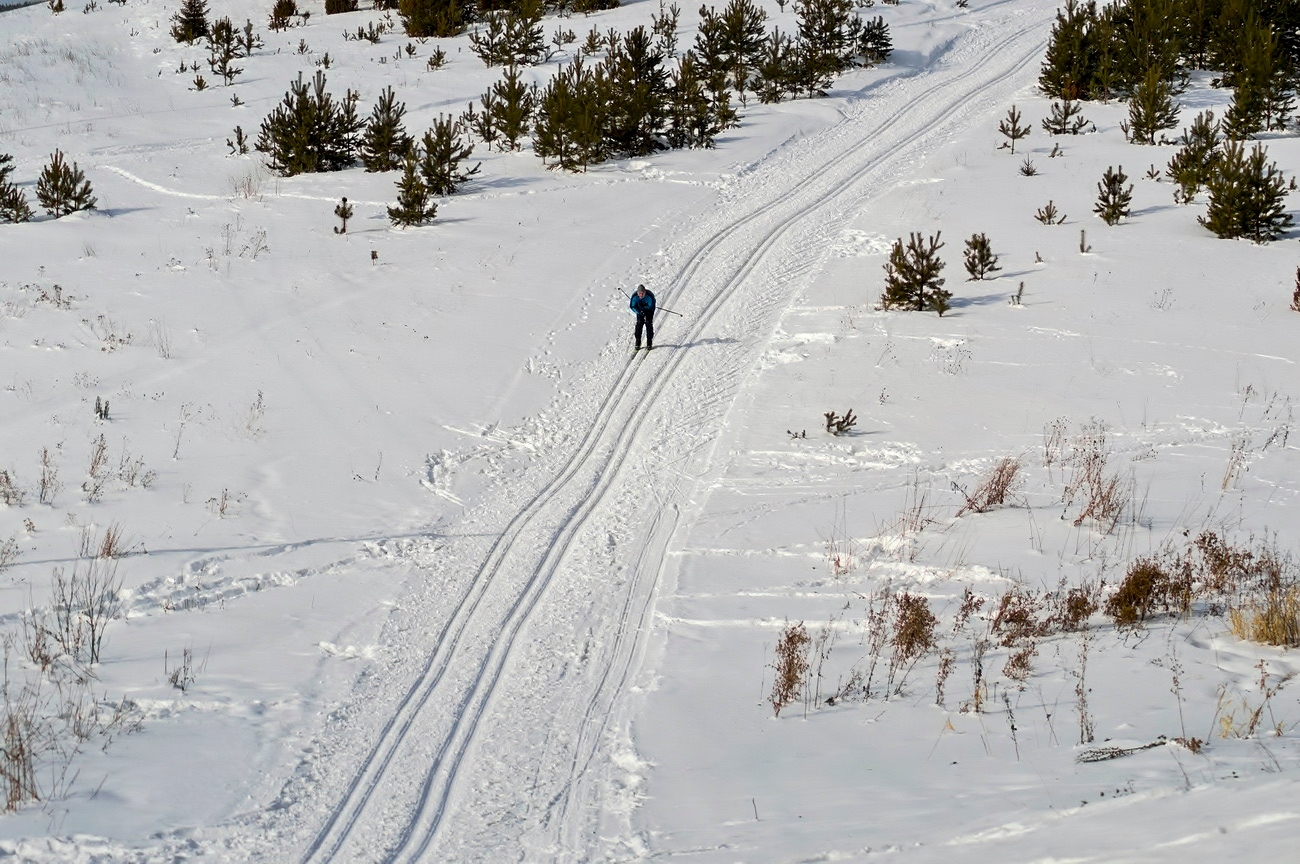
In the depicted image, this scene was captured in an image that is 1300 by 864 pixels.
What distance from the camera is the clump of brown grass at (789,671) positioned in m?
7.04

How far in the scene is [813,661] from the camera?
762cm

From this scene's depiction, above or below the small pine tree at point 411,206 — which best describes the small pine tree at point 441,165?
above

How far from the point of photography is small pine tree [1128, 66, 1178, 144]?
24.1 meters

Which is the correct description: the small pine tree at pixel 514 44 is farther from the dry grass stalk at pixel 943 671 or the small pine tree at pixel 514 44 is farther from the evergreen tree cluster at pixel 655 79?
the dry grass stalk at pixel 943 671

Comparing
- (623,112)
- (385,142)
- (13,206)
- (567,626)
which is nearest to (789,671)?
(567,626)

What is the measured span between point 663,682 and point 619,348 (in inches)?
337

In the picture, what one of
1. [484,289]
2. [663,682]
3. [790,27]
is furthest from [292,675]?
[790,27]

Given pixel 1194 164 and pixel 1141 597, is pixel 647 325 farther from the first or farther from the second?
pixel 1194 164

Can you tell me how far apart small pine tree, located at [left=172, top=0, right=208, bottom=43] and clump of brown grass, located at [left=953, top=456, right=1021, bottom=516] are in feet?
107

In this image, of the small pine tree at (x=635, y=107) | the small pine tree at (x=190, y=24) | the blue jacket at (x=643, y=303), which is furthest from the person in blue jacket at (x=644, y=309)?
the small pine tree at (x=190, y=24)

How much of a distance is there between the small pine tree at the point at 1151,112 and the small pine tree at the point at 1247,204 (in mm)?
5760

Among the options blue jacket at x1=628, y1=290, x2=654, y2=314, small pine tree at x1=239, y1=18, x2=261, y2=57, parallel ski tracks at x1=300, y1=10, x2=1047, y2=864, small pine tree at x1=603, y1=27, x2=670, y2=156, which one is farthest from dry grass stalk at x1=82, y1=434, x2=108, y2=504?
small pine tree at x1=239, y1=18, x2=261, y2=57

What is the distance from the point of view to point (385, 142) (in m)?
22.8

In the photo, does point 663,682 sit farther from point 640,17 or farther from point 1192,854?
point 640,17
